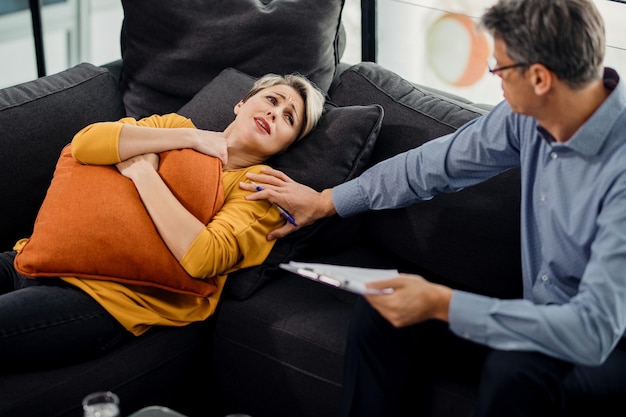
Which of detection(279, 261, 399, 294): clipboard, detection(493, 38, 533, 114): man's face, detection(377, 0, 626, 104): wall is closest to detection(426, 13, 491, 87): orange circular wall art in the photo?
detection(377, 0, 626, 104): wall

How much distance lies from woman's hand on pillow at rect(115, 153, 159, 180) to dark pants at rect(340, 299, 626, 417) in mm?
653

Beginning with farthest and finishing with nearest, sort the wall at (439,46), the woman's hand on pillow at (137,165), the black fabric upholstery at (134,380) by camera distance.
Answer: the wall at (439,46)
the woman's hand on pillow at (137,165)
the black fabric upholstery at (134,380)

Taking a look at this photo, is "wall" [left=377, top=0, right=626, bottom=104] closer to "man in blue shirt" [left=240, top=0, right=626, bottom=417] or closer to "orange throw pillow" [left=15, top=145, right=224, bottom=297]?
"orange throw pillow" [left=15, top=145, right=224, bottom=297]

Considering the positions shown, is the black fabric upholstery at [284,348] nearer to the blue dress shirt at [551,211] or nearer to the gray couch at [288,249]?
the gray couch at [288,249]

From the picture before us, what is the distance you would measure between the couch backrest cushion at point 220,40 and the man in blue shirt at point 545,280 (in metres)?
0.84

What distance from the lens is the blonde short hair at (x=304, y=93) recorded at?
2.38m

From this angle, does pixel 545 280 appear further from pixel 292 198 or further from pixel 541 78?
pixel 292 198

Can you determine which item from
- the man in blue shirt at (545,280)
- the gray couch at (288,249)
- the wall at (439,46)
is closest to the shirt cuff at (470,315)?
the man in blue shirt at (545,280)

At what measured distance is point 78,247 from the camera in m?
2.11

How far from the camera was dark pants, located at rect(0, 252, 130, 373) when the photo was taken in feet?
6.64

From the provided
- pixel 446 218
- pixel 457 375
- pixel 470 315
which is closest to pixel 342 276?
pixel 470 315

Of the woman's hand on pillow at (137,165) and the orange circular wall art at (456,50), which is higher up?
the woman's hand on pillow at (137,165)

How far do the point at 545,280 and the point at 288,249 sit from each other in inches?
26.5

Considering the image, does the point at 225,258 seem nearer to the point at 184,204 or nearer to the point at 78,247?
the point at 184,204
